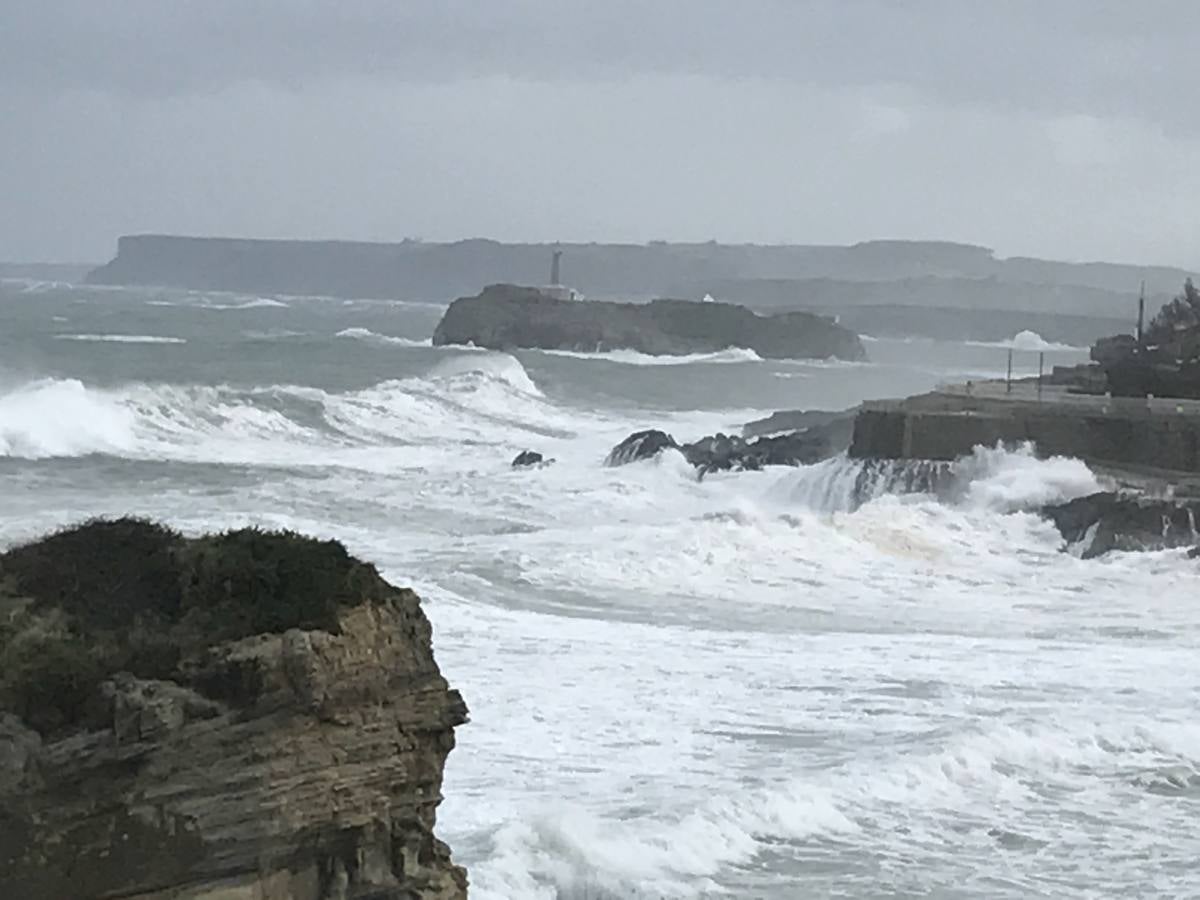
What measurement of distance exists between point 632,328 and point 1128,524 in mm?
69174

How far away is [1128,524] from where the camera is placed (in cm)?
2770

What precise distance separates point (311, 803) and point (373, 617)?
0.75 meters

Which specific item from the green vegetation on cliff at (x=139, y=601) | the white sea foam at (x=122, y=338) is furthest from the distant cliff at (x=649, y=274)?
the green vegetation on cliff at (x=139, y=601)

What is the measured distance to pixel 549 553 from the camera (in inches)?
965

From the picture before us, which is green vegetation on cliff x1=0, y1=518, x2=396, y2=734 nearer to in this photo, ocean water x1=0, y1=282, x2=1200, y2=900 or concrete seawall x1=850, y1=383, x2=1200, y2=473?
ocean water x1=0, y1=282, x2=1200, y2=900

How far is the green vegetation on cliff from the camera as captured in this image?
6.67m

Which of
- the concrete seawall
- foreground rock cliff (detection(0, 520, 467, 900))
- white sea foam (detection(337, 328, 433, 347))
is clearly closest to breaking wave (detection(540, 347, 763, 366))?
white sea foam (detection(337, 328, 433, 347))

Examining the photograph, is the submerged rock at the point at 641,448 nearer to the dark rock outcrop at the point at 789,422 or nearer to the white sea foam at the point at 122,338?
the dark rock outcrop at the point at 789,422

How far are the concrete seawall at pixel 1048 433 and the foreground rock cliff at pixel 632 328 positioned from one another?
58.7 m

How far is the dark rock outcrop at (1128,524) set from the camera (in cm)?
2733

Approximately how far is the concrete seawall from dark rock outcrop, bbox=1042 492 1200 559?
4.01 m

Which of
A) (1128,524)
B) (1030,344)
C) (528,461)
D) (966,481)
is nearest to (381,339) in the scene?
(1030,344)

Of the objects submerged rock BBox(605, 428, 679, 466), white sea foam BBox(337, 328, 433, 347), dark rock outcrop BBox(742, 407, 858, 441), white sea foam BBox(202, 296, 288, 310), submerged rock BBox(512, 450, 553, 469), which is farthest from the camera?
white sea foam BBox(202, 296, 288, 310)

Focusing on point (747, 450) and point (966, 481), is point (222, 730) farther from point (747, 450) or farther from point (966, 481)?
point (747, 450)
